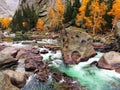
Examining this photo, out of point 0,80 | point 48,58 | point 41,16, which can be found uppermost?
point 0,80

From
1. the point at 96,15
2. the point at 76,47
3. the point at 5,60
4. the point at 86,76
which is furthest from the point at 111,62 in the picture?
the point at 96,15

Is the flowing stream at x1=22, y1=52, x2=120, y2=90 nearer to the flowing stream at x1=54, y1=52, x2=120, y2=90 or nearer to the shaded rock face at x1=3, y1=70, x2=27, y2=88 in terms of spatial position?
the flowing stream at x1=54, y1=52, x2=120, y2=90

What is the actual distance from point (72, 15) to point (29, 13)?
101 feet

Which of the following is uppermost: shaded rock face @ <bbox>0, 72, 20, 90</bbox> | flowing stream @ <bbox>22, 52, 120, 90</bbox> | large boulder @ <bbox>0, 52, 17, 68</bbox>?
shaded rock face @ <bbox>0, 72, 20, 90</bbox>

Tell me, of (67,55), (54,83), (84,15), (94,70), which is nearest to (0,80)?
(54,83)

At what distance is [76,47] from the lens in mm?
34750

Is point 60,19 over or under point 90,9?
under

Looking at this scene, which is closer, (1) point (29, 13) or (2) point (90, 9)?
(2) point (90, 9)

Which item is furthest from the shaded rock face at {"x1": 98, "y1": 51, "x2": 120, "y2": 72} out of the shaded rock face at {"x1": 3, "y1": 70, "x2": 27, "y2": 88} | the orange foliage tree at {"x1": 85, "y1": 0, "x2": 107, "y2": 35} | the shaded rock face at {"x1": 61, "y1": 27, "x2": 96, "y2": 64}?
the orange foliage tree at {"x1": 85, "y1": 0, "x2": 107, "y2": 35}

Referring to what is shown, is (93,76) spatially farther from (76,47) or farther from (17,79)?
(17,79)

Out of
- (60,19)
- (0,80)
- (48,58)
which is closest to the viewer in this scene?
(0,80)

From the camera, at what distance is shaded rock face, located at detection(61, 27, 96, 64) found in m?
33.8

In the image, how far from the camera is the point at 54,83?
78.2ft

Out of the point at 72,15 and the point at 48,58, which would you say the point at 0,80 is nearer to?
the point at 48,58
